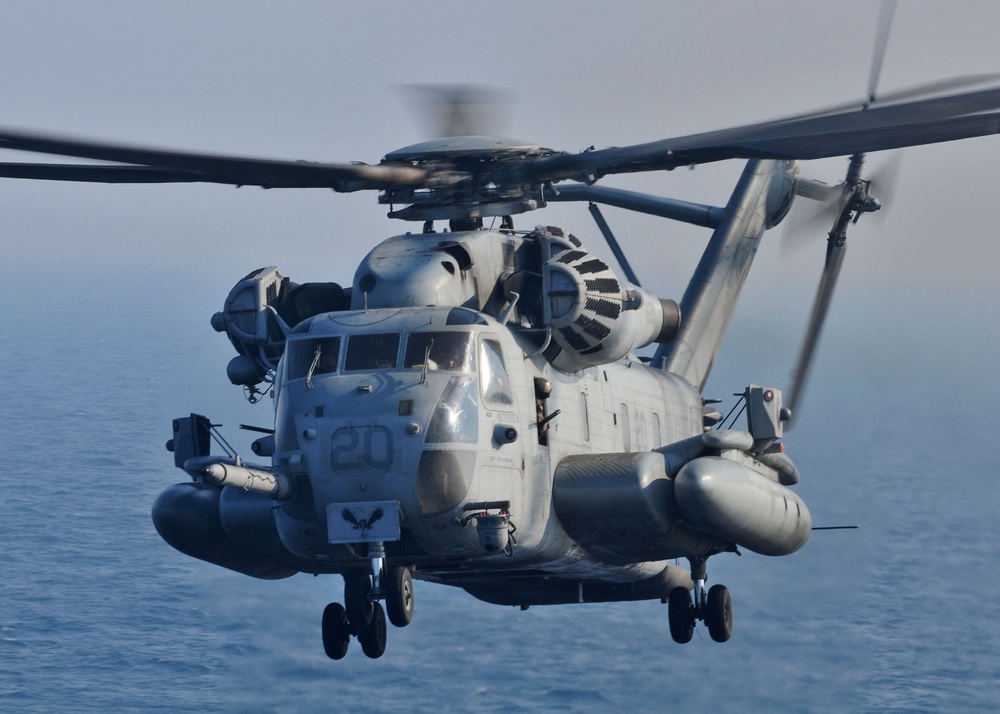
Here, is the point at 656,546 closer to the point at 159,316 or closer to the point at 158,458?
the point at 158,458

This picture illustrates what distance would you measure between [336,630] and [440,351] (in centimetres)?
346

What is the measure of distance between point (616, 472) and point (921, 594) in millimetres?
15907

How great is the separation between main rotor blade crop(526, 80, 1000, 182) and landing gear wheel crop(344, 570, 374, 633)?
15.9 feet

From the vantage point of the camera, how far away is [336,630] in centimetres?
1853

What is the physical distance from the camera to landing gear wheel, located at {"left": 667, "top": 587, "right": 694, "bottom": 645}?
69.4ft

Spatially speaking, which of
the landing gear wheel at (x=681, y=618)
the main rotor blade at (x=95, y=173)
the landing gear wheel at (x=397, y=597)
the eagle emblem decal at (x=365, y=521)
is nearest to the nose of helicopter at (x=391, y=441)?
the eagle emblem decal at (x=365, y=521)

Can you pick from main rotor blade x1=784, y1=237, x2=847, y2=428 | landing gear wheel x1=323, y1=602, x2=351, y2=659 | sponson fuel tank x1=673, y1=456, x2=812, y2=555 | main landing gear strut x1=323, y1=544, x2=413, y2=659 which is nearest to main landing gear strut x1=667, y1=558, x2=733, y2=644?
sponson fuel tank x1=673, y1=456, x2=812, y2=555

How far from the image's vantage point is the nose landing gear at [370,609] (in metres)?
16.9

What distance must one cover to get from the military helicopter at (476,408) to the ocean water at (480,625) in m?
3.87

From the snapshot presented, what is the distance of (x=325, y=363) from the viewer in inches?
690

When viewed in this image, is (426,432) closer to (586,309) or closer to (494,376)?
(494,376)

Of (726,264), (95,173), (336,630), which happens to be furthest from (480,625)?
(95,173)

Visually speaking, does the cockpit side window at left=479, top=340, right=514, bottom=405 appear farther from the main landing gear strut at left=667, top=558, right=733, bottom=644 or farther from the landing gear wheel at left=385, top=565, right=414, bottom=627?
the main landing gear strut at left=667, top=558, right=733, bottom=644

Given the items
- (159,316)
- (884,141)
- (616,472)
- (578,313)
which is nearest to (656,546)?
Answer: (616,472)
